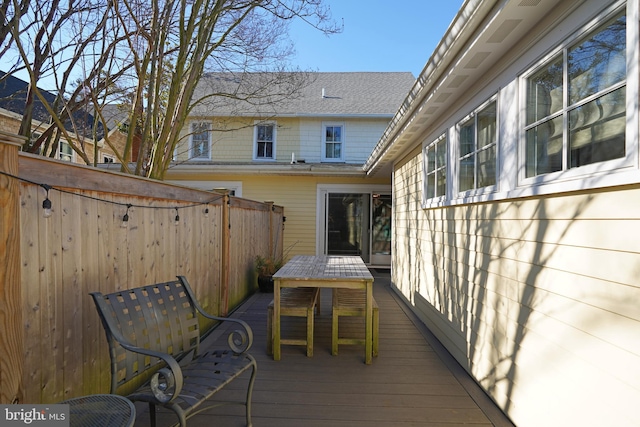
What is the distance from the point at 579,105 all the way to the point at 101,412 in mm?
2627

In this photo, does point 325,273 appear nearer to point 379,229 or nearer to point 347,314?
point 347,314

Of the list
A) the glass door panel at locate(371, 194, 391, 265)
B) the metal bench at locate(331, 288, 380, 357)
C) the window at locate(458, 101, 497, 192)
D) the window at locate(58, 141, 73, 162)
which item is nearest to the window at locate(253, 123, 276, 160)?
the glass door panel at locate(371, 194, 391, 265)

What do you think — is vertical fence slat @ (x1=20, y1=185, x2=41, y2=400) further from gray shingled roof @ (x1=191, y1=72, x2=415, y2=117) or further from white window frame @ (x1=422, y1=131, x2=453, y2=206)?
gray shingled roof @ (x1=191, y1=72, x2=415, y2=117)

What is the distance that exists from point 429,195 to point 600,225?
2997mm

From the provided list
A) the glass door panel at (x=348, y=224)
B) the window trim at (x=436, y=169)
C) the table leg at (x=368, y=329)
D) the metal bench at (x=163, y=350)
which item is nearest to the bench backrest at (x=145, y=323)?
the metal bench at (x=163, y=350)

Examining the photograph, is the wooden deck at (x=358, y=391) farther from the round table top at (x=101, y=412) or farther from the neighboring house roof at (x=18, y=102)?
the neighboring house roof at (x=18, y=102)

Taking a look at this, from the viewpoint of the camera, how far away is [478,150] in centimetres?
308

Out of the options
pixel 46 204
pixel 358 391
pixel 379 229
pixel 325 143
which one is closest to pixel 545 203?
pixel 358 391

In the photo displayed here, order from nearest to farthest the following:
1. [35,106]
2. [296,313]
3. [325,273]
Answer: [296,313] → [325,273] → [35,106]

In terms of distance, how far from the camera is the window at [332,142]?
10.3 m

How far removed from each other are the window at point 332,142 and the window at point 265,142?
1450 millimetres

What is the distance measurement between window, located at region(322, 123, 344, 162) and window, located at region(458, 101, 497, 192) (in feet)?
22.6

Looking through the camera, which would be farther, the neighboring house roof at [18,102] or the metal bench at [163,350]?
the neighboring house roof at [18,102]

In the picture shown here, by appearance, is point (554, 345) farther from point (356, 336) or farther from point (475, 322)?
point (356, 336)
